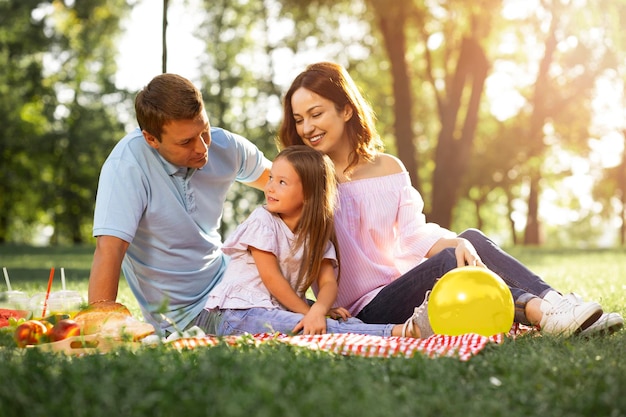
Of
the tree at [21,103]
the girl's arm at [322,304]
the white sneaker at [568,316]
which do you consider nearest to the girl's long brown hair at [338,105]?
the girl's arm at [322,304]

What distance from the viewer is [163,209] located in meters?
4.64

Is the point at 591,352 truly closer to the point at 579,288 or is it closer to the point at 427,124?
the point at 579,288

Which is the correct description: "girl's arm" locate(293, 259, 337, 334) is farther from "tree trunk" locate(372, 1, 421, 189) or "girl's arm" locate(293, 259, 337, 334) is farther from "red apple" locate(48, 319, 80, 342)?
"tree trunk" locate(372, 1, 421, 189)

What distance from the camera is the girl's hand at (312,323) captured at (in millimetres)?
4184

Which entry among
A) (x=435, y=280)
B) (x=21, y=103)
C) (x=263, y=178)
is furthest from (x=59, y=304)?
(x=21, y=103)

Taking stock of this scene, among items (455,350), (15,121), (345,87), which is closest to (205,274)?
(345,87)

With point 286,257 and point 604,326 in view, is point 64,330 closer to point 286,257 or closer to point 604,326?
point 286,257

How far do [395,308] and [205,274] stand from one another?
4.03ft

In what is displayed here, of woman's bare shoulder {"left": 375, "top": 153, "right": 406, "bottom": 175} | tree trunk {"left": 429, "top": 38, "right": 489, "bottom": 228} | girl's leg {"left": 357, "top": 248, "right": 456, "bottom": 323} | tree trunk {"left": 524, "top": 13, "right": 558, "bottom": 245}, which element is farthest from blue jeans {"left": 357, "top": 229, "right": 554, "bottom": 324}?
tree trunk {"left": 524, "top": 13, "right": 558, "bottom": 245}

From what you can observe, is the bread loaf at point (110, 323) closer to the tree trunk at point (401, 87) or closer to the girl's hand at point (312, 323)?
the girl's hand at point (312, 323)

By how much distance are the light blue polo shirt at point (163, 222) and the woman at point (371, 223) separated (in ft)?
2.36

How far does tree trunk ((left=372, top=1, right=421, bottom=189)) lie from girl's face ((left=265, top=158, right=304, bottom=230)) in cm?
1380

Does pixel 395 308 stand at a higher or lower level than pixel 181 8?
lower

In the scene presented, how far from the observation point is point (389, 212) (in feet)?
16.7
